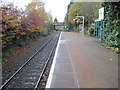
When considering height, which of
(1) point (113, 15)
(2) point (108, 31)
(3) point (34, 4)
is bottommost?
(2) point (108, 31)

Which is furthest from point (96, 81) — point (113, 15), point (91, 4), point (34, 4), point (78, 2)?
point (78, 2)

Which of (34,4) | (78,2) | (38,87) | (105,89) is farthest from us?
(78,2)

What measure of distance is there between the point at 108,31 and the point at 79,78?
8204mm

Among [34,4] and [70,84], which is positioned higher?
[34,4]

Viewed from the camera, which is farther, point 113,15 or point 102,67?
point 113,15

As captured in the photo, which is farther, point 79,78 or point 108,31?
point 108,31

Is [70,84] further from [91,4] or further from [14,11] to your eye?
[91,4]

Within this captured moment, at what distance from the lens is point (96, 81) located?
4.71 m

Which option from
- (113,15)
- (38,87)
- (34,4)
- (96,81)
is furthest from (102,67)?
(34,4)

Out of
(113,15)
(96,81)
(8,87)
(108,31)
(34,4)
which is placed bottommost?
(8,87)

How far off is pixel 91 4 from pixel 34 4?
439 inches

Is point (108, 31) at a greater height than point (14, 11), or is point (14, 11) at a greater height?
point (14, 11)

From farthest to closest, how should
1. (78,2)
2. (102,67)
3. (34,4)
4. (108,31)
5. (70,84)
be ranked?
(78,2) < (34,4) < (108,31) < (102,67) < (70,84)

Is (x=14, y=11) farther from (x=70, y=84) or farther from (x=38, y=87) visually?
(x=70, y=84)
